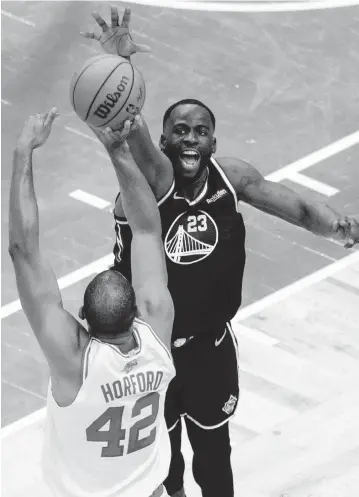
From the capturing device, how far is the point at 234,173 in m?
8.72

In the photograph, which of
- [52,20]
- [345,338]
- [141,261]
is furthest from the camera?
[52,20]

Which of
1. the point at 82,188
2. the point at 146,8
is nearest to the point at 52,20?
the point at 146,8

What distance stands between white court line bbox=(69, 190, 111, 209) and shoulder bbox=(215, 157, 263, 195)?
4.65 meters

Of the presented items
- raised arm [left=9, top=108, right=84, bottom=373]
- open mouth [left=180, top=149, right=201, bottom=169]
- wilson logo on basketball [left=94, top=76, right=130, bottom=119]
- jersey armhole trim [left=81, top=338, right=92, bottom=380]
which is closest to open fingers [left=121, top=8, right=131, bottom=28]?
wilson logo on basketball [left=94, top=76, right=130, bottom=119]

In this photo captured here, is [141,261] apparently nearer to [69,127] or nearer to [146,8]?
[69,127]

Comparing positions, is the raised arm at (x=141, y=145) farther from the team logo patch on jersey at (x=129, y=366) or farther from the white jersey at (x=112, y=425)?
the team logo patch on jersey at (x=129, y=366)

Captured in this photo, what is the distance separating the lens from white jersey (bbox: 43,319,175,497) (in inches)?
274

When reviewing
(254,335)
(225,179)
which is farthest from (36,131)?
(254,335)

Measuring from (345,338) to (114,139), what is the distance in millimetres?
4481

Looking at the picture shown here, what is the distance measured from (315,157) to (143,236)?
664 centimetres

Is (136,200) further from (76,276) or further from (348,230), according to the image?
(76,276)

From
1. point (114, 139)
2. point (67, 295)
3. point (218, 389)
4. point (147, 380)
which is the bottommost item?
point (67, 295)

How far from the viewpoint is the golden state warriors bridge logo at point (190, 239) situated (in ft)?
27.8

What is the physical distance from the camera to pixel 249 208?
44.1ft
